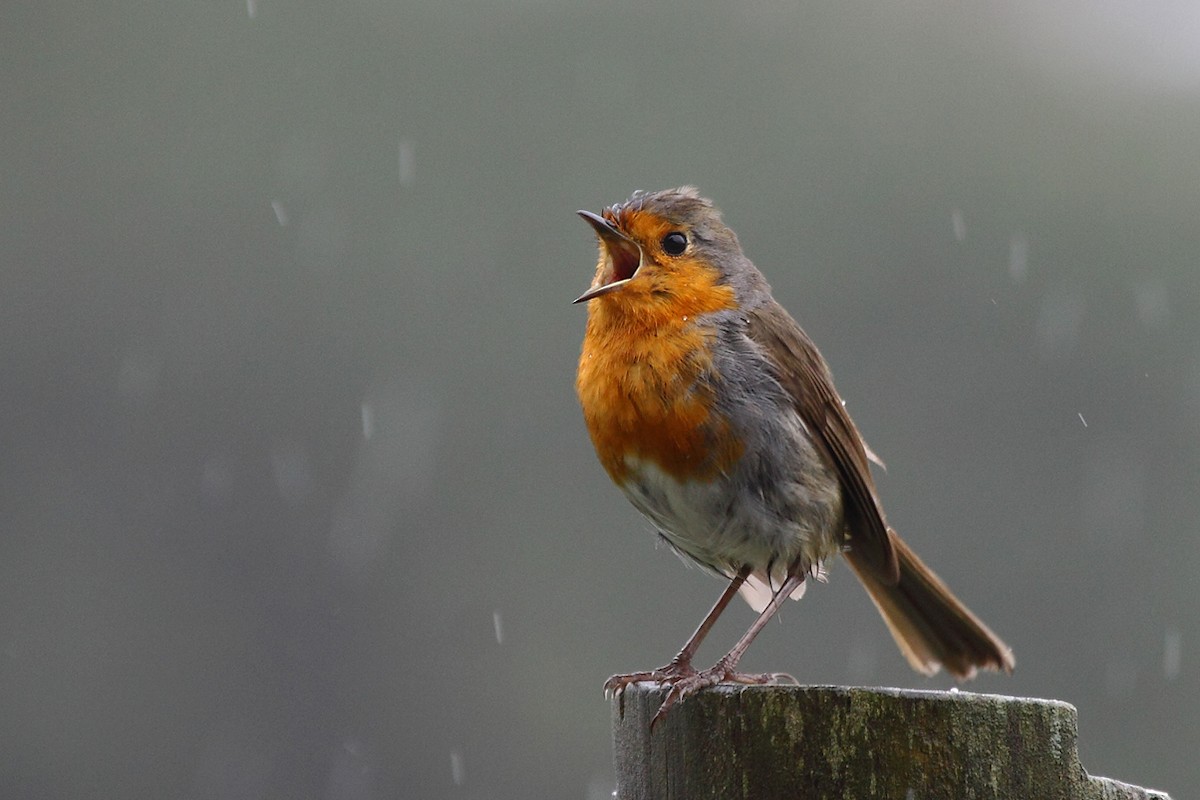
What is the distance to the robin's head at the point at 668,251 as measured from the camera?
390 cm

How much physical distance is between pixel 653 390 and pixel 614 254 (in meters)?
0.59

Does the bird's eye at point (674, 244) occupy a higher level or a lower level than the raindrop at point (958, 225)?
higher

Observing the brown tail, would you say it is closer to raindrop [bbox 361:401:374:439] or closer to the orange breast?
the orange breast

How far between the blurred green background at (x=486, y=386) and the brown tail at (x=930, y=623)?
8.38 meters

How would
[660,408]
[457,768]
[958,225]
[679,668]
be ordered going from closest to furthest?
[679,668] → [660,408] → [457,768] → [958,225]

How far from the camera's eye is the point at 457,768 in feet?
56.4

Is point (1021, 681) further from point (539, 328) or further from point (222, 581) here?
point (222, 581)

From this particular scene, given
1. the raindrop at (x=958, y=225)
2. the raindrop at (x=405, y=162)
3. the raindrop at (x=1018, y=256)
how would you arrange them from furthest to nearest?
the raindrop at (x=405, y=162) < the raindrop at (x=958, y=225) < the raindrop at (x=1018, y=256)

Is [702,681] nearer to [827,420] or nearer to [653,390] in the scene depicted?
[653,390]

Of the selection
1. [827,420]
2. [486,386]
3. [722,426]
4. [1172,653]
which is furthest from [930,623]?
[486,386]

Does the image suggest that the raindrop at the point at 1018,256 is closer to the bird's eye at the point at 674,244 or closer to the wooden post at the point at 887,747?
the bird's eye at the point at 674,244

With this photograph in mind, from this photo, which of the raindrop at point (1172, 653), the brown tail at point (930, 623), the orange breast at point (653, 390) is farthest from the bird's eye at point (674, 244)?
the raindrop at point (1172, 653)

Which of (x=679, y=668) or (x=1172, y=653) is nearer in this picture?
(x=679, y=668)

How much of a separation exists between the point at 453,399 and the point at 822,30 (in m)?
10.1
